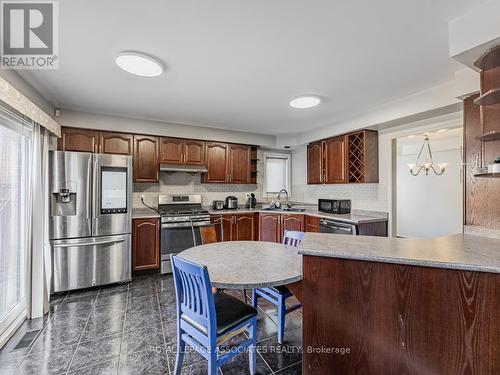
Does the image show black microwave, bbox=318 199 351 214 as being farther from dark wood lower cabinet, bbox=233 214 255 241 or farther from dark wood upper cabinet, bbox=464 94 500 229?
dark wood upper cabinet, bbox=464 94 500 229

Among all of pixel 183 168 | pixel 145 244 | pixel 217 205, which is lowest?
pixel 145 244

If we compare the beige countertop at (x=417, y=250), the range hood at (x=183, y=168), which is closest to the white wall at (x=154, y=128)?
the range hood at (x=183, y=168)

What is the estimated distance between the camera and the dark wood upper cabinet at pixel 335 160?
391 cm

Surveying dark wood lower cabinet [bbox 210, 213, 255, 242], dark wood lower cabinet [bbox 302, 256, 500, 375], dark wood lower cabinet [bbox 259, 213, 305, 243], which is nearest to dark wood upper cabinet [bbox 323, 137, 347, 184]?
dark wood lower cabinet [bbox 259, 213, 305, 243]

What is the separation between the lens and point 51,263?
287cm

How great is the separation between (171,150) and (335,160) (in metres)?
2.77

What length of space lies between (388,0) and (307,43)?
1.85 ft

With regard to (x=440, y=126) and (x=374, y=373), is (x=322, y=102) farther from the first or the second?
(x=374, y=373)

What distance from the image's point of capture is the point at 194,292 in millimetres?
1445

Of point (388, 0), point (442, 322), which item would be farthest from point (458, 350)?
point (388, 0)

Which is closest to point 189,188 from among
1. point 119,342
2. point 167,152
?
point 167,152

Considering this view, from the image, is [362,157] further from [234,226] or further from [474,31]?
[234,226]

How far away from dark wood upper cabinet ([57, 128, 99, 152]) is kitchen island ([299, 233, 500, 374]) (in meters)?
3.47

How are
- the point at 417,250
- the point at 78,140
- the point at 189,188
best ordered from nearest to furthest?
the point at 417,250, the point at 78,140, the point at 189,188
